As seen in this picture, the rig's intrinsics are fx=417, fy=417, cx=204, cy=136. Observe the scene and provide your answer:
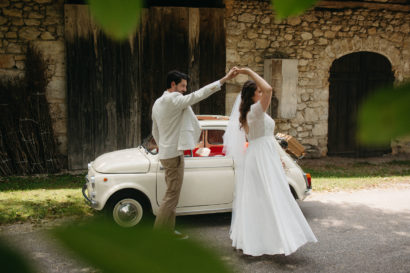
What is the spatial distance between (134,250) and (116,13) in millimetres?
203

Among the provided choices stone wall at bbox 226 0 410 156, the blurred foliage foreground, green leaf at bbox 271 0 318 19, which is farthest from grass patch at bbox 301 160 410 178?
the blurred foliage foreground

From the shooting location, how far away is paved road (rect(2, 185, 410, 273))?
3867 millimetres

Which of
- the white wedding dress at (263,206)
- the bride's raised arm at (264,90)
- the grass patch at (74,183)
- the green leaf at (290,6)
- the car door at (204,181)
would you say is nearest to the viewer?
the green leaf at (290,6)

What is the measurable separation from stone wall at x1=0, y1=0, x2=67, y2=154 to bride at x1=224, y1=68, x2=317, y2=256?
15.8 feet

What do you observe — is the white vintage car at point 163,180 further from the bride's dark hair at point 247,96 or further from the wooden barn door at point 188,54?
the wooden barn door at point 188,54

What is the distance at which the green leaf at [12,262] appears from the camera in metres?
0.31

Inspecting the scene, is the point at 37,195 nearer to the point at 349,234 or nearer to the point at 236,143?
the point at 236,143

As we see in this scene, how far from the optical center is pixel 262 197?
157 inches

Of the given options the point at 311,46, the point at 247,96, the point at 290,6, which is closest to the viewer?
the point at 290,6

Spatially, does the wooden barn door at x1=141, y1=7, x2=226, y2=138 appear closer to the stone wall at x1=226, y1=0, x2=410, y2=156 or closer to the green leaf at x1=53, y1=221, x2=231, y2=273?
the stone wall at x1=226, y1=0, x2=410, y2=156

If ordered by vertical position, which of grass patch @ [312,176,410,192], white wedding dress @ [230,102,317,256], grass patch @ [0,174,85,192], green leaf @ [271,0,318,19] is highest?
green leaf @ [271,0,318,19]

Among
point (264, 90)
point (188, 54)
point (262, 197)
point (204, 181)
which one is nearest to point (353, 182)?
point (204, 181)

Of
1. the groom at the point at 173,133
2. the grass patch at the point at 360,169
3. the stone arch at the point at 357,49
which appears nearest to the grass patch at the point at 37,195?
the groom at the point at 173,133

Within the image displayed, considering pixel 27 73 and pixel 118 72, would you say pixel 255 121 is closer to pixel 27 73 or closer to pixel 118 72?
pixel 118 72
